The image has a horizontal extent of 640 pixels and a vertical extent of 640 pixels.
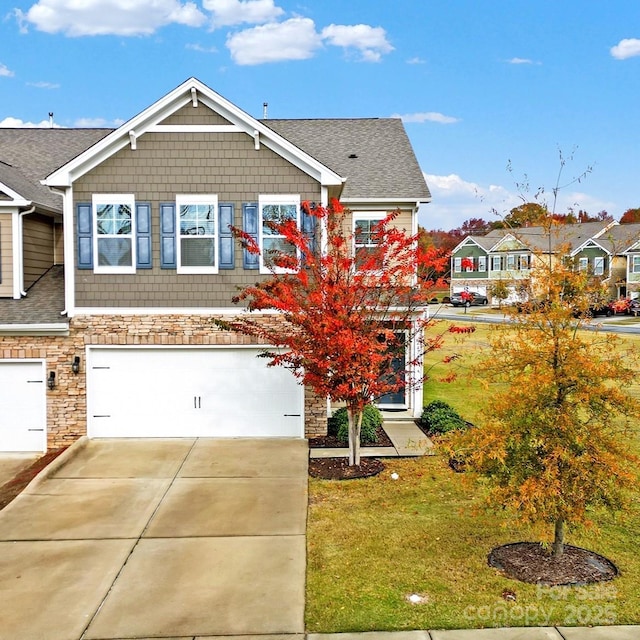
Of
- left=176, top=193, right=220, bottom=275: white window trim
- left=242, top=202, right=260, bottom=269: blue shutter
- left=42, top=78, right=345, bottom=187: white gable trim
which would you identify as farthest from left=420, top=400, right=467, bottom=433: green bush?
left=176, top=193, right=220, bottom=275: white window trim

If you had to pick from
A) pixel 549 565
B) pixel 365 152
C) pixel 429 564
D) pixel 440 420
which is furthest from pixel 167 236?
pixel 549 565

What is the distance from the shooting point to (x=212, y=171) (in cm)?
1439

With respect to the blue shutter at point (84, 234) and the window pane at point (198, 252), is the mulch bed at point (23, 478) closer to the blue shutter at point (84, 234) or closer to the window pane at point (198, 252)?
the blue shutter at point (84, 234)

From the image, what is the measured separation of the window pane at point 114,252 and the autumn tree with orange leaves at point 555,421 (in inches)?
371

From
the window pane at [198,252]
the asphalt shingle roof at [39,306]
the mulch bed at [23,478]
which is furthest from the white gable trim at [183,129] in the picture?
the mulch bed at [23,478]

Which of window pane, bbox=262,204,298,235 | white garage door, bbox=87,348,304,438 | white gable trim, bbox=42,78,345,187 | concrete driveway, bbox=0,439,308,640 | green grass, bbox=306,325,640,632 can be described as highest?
white gable trim, bbox=42,78,345,187

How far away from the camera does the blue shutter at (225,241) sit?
47.2 ft

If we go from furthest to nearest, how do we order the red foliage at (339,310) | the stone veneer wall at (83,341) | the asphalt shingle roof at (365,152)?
the asphalt shingle roof at (365,152), the stone veneer wall at (83,341), the red foliage at (339,310)

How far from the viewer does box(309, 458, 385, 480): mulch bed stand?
1188 centimetres

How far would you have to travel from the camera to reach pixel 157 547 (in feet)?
28.7

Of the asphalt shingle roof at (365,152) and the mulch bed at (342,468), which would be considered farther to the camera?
the asphalt shingle roof at (365,152)

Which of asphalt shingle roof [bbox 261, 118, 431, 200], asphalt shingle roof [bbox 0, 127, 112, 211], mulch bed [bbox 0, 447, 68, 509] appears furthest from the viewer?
asphalt shingle roof [bbox 261, 118, 431, 200]

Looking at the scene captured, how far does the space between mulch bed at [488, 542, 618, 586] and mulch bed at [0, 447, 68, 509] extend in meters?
8.07

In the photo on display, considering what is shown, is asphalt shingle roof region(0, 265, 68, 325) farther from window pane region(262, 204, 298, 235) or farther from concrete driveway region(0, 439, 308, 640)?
window pane region(262, 204, 298, 235)
